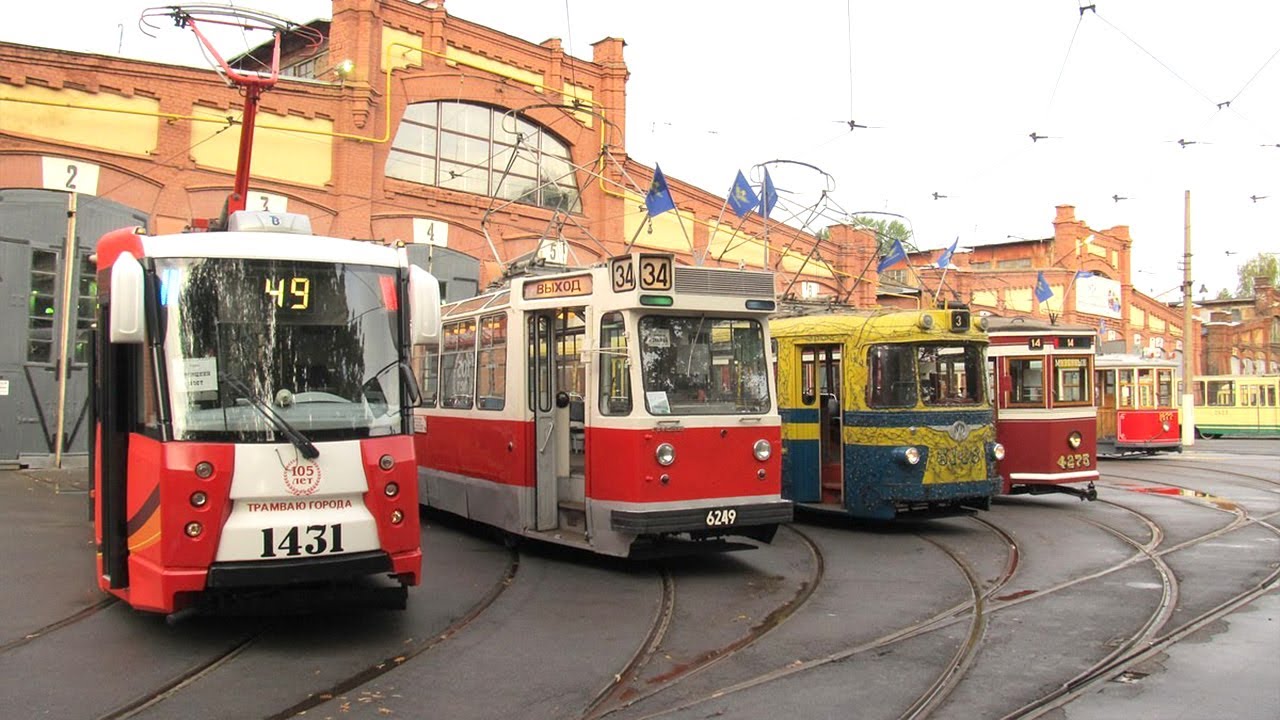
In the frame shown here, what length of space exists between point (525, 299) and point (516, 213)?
50.6 feet

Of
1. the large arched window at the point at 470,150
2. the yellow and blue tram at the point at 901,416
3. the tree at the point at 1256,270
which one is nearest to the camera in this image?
the yellow and blue tram at the point at 901,416

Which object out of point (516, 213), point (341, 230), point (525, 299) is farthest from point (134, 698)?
point (516, 213)

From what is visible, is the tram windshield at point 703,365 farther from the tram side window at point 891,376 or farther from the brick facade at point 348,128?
the brick facade at point 348,128

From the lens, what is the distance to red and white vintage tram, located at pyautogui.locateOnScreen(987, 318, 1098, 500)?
1571 cm

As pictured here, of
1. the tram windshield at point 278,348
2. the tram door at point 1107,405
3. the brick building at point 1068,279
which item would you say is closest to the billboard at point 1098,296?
the brick building at point 1068,279

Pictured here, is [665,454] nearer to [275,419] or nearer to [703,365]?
[703,365]

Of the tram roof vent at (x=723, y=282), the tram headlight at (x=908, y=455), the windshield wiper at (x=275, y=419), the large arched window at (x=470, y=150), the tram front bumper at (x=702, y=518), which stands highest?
the large arched window at (x=470, y=150)

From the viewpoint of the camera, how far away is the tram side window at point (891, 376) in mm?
12680

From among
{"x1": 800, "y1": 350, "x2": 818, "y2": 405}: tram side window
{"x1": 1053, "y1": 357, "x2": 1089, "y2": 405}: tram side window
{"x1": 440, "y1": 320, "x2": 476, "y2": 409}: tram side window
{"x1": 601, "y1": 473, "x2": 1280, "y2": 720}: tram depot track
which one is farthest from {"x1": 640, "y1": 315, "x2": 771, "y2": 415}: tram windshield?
{"x1": 1053, "y1": 357, "x2": 1089, "y2": 405}: tram side window

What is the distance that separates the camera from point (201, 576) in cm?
675

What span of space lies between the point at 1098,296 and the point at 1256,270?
45.8 m

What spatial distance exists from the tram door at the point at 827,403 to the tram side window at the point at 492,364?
4175 millimetres

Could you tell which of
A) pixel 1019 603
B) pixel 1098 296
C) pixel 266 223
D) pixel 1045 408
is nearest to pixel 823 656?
pixel 1019 603

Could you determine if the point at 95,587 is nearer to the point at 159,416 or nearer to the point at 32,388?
the point at 159,416
